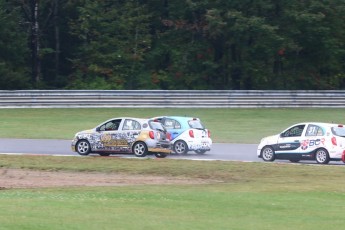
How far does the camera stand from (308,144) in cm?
3108

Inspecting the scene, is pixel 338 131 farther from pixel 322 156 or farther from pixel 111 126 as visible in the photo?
pixel 111 126

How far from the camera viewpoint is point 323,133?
30781 mm

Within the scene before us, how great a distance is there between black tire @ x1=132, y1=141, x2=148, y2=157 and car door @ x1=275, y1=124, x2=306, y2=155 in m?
4.41

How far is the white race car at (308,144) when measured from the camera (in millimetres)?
30516

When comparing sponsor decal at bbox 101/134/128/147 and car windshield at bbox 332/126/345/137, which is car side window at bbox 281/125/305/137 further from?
sponsor decal at bbox 101/134/128/147

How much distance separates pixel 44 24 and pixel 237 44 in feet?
38.3

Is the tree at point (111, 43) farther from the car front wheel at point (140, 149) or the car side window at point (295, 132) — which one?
the car side window at point (295, 132)

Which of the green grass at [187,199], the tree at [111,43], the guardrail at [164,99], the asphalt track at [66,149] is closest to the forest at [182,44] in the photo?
the tree at [111,43]

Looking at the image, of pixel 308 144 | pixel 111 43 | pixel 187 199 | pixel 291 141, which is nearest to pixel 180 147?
pixel 291 141

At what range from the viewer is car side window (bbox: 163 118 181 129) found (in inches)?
1351

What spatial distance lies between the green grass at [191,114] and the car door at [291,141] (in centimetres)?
618

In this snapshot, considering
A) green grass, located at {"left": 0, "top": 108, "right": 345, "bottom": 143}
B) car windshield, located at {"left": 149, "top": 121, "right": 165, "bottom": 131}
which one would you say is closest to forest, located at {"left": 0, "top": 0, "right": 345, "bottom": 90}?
green grass, located at {"left": 0, "top": 108, "right": 345, "bottom": 143}

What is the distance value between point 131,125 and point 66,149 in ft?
10.1

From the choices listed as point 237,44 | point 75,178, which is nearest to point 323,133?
point 75,178
